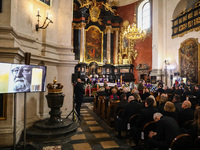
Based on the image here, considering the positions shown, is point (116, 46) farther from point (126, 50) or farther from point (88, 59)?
point (88, 59)

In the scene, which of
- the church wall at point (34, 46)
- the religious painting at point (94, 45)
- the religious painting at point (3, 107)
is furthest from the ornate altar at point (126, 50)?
the religious painting at point (3, 107)

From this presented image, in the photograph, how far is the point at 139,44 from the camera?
1892cm

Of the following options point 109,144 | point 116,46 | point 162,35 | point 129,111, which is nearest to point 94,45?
point 116,46

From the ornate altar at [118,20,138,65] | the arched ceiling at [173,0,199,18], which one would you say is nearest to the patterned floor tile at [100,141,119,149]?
the arched ceiling at [173,0,199,18]

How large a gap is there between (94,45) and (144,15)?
7038mm

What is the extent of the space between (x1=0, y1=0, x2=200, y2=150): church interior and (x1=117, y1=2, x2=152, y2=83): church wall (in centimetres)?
12

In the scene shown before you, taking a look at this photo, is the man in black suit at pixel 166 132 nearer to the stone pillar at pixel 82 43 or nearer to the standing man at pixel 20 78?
the standing man at pixel 20 78

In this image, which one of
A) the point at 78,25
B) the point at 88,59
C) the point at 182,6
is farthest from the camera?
the point at 88,59

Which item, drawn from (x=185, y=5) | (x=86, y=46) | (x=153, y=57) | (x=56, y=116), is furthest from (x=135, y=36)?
(x=56, y=116)

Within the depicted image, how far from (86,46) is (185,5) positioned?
11506 millimetres

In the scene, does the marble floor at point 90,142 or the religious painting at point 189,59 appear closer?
the marble floor at point 90,142

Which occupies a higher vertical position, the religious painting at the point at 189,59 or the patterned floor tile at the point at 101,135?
the religious painting at the point at 189,59

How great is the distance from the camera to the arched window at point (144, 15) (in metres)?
18.3

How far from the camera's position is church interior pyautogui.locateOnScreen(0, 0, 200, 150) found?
3.99m
